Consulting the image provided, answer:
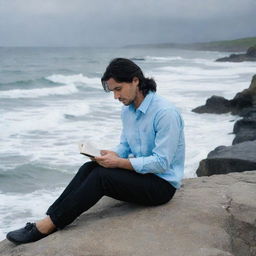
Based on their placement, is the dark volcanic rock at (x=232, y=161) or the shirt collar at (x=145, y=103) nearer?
the shirt collar at (x=145, y=103)

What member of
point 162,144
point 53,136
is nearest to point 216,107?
point 53,136

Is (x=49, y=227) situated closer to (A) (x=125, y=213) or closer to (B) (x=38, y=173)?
(A) (x=125, y=213)

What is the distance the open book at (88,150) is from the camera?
11.0 feet

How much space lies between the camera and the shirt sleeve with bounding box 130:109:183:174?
3314 millimetres

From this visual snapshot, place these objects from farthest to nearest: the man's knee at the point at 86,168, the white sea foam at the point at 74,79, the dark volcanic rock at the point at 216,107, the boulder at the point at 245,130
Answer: the white sea foam at the point at 74,79 → the dark volcanic rock at the point at 216,107 → the boulder at the point at 245,130 → the man's knee at the point at 86,168

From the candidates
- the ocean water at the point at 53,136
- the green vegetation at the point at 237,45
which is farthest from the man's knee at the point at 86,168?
the green vegetation at the point at 237,45

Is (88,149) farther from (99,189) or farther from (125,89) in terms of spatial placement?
(125,89)

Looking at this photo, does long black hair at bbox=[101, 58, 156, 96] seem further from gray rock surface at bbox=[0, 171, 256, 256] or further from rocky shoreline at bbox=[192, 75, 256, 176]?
rocky shoreline at bbox=[192, 75, 256, 176]

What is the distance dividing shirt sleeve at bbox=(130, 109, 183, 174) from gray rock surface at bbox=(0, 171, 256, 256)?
15.8 inches

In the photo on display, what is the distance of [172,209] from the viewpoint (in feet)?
11.8

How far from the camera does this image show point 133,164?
3.35 metres

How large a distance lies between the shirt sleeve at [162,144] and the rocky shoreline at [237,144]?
3.82 m

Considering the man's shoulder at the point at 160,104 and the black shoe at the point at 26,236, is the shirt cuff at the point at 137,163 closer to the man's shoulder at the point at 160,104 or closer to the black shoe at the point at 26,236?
the man's shoulder at the point at 160,104

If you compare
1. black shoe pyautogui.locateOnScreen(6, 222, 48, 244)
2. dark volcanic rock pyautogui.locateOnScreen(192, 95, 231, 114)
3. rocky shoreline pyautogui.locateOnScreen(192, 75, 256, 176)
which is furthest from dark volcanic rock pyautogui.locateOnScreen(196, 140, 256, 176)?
dark volcanic rock pyautogui.locateOnScreen(192, 95, 231, 114)
